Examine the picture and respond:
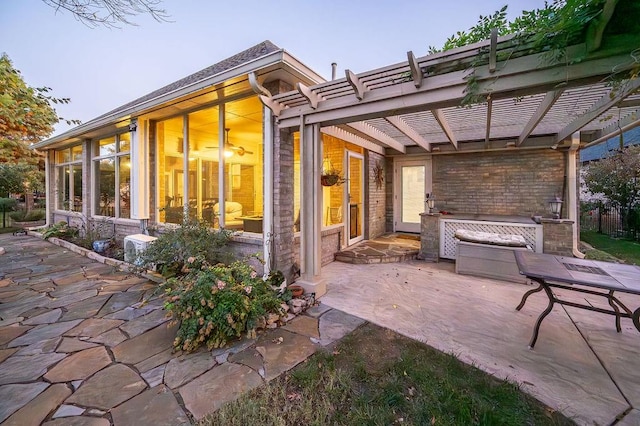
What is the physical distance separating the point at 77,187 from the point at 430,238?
10.9m

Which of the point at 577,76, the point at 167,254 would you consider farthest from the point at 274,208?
the point at 577,76

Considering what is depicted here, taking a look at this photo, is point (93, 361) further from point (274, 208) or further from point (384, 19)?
point (384, 19)

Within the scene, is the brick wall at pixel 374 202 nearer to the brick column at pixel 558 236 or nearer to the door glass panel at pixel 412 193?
the door glass panel at pixel 412 193

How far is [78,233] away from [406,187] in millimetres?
10008

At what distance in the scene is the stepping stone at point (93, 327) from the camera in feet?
9.31

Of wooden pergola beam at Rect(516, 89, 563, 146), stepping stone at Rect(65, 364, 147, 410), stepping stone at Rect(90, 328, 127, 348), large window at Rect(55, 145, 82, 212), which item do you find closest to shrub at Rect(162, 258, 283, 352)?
stepping stone at Rect(65, 364, 147, 410)

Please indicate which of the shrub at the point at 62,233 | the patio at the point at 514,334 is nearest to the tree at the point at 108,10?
the patio at the point at 514,334

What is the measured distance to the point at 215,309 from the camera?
106 inches

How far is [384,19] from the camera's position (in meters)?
6.27

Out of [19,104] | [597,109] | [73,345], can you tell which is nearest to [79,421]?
[73,345]

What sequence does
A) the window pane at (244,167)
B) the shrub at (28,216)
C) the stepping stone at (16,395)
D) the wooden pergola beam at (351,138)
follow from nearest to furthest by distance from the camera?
the stepping stone at (16,395), the window pane at (244,167), the wooden pergola beam at (351,138), the shrub at (28,216)

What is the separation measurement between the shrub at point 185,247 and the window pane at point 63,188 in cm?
727

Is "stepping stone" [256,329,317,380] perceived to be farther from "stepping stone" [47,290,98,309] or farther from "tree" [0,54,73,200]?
"tree" [0,54,73,200]

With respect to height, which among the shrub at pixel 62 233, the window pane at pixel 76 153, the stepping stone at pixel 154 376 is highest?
the window pane at pixel 76 153
